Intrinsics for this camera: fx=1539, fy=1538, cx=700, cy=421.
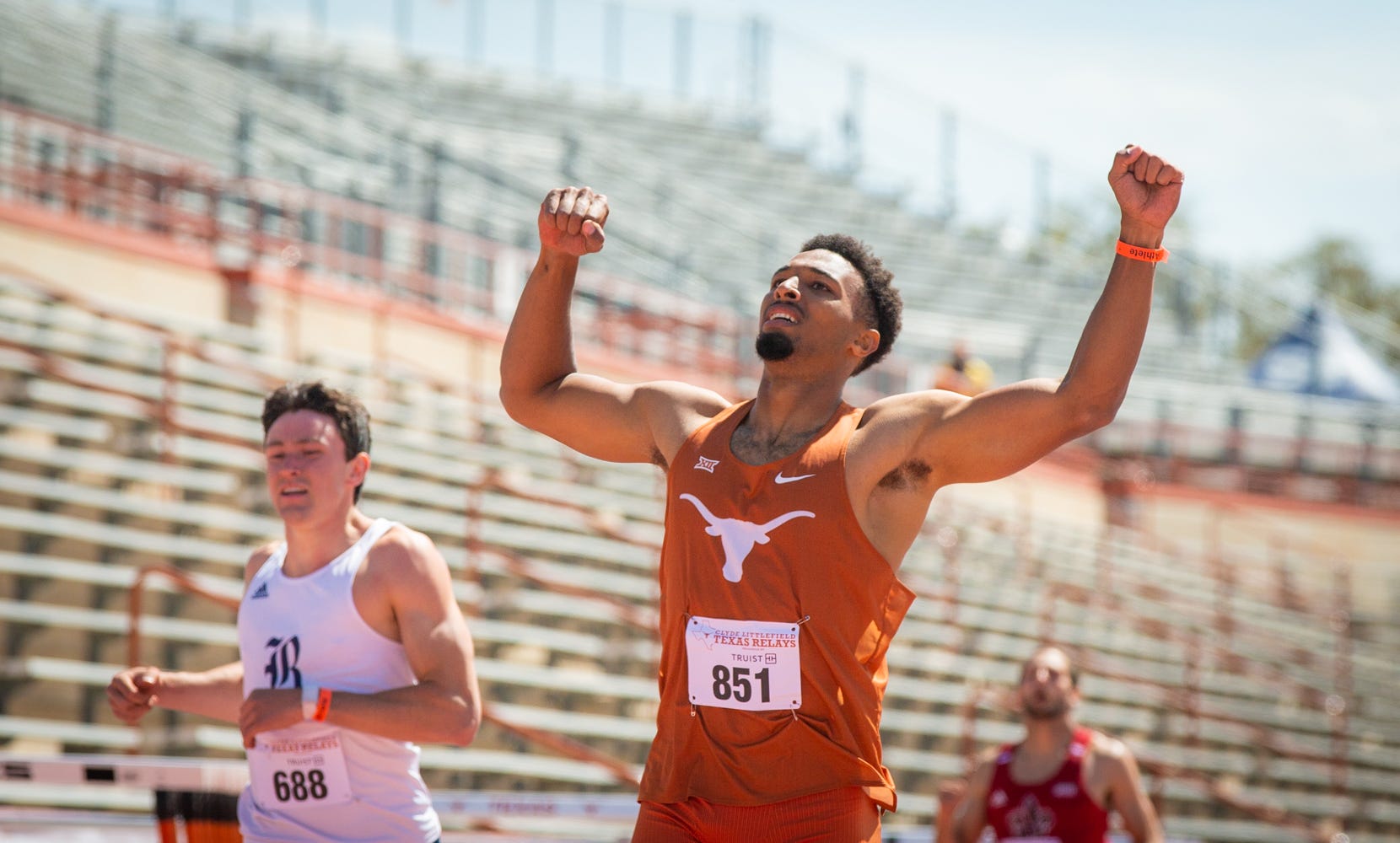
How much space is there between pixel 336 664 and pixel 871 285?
5.49 feet

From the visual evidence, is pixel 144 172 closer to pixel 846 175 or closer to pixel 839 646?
pixel 839 646

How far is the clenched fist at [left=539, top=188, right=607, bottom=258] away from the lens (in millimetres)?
3646

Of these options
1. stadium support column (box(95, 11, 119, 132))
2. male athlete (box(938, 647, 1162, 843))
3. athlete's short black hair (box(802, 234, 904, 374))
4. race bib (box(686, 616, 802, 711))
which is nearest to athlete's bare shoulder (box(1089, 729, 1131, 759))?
male athlete (box(938, 647, 1162, 843))

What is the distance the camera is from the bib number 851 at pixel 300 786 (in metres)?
3.91

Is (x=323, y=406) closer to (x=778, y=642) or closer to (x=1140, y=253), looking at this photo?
(x=778, y=642)

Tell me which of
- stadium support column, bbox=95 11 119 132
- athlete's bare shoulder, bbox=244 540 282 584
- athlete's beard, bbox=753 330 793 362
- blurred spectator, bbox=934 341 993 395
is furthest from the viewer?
stadium support column, bbox=95 11 119 132

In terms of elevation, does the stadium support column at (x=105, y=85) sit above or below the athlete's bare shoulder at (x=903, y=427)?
above

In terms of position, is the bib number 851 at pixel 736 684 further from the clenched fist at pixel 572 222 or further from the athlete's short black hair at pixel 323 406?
the athlete's short black hair at pixel 323 406

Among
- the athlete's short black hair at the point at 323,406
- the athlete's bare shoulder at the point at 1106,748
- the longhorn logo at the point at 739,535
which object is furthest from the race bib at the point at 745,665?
the athlete's bare shoulder at the point at 1106,748

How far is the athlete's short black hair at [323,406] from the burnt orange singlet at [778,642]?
120 cm

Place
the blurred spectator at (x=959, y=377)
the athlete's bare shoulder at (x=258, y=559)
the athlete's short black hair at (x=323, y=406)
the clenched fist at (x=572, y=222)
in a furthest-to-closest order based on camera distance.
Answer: the blurred spectator at (x=959, y=377), the athlete's bare shoulder at (x=258, y=559), the athlete's short black hair at (x=323, y=406), the clenched fist at (x=572, y=222)

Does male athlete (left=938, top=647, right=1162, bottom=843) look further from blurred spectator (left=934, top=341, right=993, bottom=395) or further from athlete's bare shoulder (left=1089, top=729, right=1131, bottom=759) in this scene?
blurred spectator (left=934, top=341, right=993, bottom=395)

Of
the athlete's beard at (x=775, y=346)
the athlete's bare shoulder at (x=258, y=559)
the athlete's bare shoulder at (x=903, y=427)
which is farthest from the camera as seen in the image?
the athlete's bare shoulder at (x=258, y=559)

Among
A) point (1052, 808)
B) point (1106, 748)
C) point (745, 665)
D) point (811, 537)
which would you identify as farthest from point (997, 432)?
point (1106, 748)
